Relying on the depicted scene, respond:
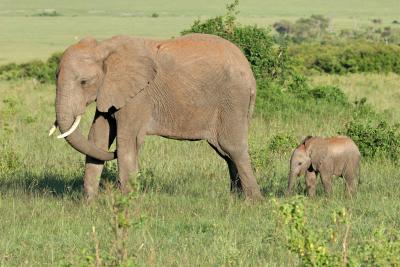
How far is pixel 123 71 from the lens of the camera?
882 centimetres

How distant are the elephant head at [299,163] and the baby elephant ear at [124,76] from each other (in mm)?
1631

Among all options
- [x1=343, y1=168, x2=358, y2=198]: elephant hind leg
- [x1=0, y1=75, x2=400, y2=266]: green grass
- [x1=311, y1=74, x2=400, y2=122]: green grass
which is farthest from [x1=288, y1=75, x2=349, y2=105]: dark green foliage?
[x1=343, y1=168, x2=358, y2=198]: elephant hind leg

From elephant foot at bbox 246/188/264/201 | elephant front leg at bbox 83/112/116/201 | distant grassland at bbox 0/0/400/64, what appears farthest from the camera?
distant grassland at bbox 0/0/400/64

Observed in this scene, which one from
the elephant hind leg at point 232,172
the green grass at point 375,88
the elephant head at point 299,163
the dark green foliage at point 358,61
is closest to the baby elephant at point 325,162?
the elephant head at point 299,163

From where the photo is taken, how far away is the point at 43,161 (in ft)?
37.6

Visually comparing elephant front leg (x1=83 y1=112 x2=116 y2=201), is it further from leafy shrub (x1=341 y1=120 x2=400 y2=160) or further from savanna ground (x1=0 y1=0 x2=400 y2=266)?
leafy shrub (x1=341 y1=120 x2=400 y2=160)

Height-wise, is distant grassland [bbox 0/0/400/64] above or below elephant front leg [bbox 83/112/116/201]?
below

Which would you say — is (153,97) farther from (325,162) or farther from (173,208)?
(325,162)

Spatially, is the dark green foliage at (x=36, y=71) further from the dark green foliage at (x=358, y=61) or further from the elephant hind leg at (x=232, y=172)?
the elephant hind leg at (x=232, y=172)

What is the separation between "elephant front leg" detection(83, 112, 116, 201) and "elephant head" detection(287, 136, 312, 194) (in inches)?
67.1

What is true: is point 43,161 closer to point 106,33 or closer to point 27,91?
point 27,91

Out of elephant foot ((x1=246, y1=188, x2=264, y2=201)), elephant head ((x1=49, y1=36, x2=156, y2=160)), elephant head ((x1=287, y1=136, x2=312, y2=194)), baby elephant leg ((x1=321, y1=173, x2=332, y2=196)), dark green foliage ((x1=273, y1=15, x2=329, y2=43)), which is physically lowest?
dark green foliage ((x1=273, y1=15, x2=329, y2=43))

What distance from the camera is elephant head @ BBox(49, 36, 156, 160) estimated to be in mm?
8555

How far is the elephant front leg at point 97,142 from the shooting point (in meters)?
8.98
